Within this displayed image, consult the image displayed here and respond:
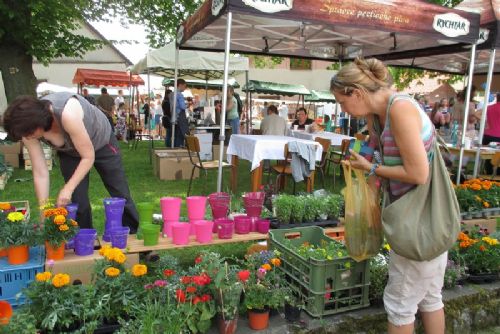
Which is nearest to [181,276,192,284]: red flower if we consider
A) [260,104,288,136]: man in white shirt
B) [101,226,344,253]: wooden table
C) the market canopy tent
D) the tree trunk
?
[101,226,344,253]: wooden table

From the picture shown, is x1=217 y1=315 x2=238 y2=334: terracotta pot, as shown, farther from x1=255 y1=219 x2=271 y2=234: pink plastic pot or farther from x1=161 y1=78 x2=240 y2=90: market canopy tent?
x1=161 y1=78 x2=240 y2=90: market canopy tent

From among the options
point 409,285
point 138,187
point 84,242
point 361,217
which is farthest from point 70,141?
point 138,187

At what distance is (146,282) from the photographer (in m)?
2.08

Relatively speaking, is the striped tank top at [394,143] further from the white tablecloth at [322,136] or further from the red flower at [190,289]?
the white tablecloth at [322,136]

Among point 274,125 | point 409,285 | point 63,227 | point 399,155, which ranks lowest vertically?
point 409,285

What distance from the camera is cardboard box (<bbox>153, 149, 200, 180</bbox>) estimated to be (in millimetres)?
6770

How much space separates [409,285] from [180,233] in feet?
4.32

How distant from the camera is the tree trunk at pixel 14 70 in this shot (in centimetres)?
828

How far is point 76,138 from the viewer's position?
89.0 inches

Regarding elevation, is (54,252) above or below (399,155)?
below

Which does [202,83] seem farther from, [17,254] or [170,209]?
[17,254]

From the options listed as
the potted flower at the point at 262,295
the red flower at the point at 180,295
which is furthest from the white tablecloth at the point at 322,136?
the red flower at the point at 180,295

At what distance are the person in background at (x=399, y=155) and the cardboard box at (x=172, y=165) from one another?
5.20 metres

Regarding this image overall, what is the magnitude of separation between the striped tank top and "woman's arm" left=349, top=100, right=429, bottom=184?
4cm
